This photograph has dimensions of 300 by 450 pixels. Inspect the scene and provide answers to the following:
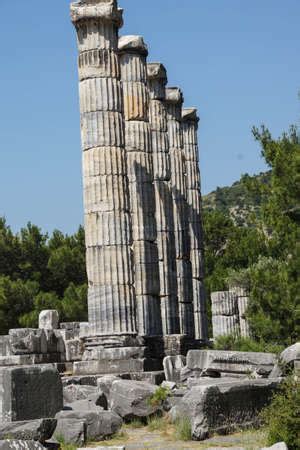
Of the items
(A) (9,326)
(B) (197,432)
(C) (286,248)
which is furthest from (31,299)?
→ (B) (197,432)

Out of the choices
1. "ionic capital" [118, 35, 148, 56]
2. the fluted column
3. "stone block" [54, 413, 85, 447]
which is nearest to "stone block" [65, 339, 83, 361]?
the fluted column

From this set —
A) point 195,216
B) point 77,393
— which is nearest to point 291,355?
point 77,393

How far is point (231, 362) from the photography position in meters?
17.5

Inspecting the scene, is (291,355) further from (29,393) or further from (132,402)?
(29,393)

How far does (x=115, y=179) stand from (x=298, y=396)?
35.8 ft

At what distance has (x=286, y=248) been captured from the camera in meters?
24.0

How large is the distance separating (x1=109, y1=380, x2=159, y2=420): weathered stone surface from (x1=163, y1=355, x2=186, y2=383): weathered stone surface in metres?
5.03

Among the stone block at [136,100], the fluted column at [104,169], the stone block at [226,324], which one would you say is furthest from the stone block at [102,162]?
the stone block at [226,324]

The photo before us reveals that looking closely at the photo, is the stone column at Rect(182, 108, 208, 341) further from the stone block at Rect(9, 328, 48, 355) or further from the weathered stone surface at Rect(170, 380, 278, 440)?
the weathered stone surface at Rect(170, 380, 278, 440)

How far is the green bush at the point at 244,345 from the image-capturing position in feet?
72.0

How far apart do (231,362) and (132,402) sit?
3778 millimetres

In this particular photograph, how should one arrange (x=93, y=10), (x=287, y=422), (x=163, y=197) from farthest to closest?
(x=163, y=197) → (x=93, y=10) → (x=287, y=422)

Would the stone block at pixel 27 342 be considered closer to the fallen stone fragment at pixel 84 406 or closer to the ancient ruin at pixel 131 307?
the ancient ruin at pixel 131 307

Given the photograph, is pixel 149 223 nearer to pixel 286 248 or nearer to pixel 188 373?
pixel 286 248
